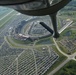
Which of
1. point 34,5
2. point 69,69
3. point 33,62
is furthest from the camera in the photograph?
point 33,62

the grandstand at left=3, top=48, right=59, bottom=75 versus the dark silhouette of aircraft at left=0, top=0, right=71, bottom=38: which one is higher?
the dark silhouette of aircraft at left=0, top=0, right=71, bottom=38

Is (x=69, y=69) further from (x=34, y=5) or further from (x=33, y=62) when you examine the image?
(x=34, y=5)

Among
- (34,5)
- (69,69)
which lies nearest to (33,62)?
(69,69)

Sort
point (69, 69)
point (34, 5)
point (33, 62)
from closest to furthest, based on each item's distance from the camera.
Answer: point (34, 5), point (69, 69), point (33, 62)

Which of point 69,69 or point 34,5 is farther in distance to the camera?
point 69,69

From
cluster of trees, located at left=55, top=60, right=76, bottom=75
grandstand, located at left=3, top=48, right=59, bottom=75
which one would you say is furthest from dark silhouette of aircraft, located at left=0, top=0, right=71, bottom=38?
grandstand, located at left=3, top=48, right=59, bottom=75

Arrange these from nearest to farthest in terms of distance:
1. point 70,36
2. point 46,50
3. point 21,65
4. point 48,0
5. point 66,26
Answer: point 48,0 → point 21,65 → point 46,50 → point 70,36 → point 66,26

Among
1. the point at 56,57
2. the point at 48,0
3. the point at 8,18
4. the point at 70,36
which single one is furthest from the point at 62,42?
the point at 48,0

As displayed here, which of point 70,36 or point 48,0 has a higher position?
point 48,0

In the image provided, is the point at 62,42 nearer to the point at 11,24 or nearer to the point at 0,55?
the point at 0,55

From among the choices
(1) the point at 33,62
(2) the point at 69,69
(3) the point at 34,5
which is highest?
(3) the point at 34,5

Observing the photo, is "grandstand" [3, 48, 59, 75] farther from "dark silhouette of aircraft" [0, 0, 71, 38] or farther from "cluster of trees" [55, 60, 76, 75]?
"dark silhouette of aircraft" [0, 0, 71, 38]
